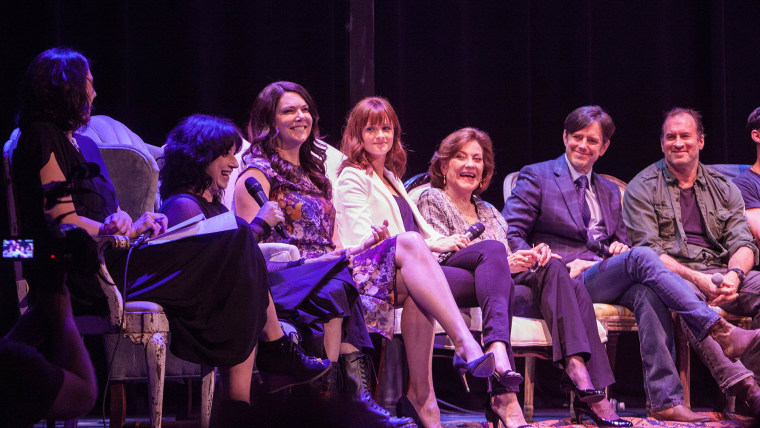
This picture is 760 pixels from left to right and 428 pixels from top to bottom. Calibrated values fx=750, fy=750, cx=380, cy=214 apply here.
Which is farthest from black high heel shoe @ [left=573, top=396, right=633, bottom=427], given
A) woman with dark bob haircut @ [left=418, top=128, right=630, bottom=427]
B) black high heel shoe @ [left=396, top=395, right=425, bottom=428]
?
black high heel shoe @ [left=396, top=395, right=425, bottom=428]

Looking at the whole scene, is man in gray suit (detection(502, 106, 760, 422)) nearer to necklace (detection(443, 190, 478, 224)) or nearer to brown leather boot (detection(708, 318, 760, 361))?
brown leather boot (detection(708, 318, 760, 361))

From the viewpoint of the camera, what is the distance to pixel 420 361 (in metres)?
2.75

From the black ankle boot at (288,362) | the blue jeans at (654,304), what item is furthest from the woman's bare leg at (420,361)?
the blue jeans at (654,304)

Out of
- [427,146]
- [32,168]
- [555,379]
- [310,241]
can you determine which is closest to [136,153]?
[32,168]

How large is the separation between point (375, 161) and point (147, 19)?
1.37 metres

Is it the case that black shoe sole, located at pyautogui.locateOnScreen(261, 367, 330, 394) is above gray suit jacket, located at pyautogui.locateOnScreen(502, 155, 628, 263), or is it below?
below

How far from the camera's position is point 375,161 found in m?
3.23

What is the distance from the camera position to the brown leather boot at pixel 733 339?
2912 millimetres

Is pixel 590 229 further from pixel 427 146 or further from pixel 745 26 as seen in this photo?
pixel 745 26

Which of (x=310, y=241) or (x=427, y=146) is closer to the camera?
(x=310, y=241)

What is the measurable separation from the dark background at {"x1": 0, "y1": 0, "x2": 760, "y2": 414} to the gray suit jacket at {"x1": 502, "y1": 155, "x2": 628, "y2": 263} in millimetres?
578

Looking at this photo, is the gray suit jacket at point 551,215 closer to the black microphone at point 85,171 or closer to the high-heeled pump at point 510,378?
the high-heeled pump at point 510,378

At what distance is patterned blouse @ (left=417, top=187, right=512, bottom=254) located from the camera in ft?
10.6

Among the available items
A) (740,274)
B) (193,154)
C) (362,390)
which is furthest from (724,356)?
(193,154)
